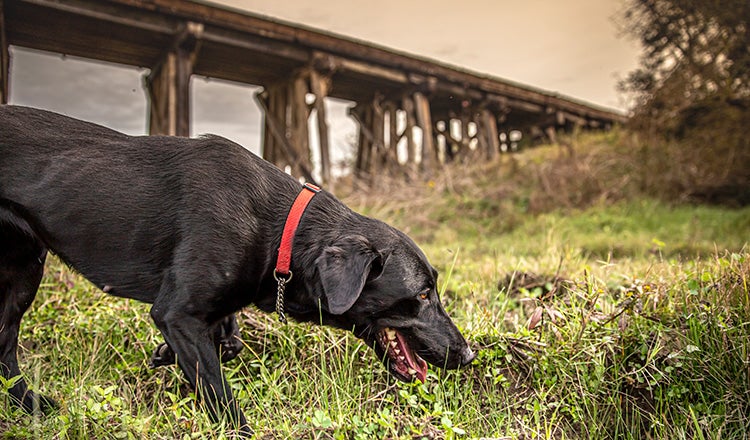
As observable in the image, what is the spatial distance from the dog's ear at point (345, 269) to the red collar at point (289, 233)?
13 centimetres

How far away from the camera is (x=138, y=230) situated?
7.79 feet

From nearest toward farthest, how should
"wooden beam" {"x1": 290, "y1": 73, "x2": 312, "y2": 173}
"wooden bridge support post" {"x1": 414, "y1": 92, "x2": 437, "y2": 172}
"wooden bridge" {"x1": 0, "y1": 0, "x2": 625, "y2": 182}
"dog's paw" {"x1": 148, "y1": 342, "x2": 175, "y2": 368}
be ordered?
1. "dog's paw" {"x1": 148, "y1": 342, "x2": 175, "y2": 368}
2. "wooden bridge" {"x1": 0, "y1": 0, "x2": 625, "y2": 182}
3. "wooden beam" {"x1": 290, "y1": 73, "x2": 312, "y2": 173}
4. "wooden bridge support post" {"x1": 414, "y1": 92, "x2": 437, "y2": 172}

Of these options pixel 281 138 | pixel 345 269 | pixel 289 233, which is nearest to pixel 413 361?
pixel 345 269

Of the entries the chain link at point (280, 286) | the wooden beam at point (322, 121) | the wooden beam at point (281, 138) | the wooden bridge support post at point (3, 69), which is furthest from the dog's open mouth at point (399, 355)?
the wooden beam at point (322, 121)

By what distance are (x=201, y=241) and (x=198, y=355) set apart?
0.45 meters

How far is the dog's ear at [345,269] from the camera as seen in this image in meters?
2.16

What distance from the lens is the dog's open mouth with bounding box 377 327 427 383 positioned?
8.36 ft

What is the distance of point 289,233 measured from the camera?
7.88 feet

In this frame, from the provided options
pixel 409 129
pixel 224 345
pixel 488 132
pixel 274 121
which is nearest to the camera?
pixel 224 345

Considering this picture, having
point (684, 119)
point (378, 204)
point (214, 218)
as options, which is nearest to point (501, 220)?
point (378, 204)

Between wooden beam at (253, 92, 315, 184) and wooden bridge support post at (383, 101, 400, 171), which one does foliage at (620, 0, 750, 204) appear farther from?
wooden beam at (253, 92, 315, 184)

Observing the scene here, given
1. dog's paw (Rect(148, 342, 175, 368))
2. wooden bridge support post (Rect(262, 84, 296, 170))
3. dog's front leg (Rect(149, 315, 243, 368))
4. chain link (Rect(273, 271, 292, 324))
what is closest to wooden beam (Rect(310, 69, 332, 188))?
wooden bridge support post (Rect(262, 84, 296, 170))

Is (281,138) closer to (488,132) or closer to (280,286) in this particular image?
(488,132)

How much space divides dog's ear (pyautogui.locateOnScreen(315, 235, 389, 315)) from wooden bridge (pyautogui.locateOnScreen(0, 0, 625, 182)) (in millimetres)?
6224
